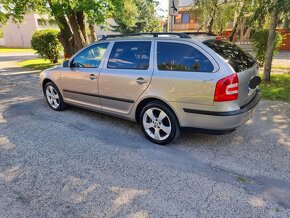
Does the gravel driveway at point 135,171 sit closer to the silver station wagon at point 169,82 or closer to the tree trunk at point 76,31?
the silver station wagon at point 169,82

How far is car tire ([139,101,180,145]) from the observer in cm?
348

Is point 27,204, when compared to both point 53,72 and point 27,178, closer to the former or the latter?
point 27,178

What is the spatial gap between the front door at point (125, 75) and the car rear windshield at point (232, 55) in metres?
0.96

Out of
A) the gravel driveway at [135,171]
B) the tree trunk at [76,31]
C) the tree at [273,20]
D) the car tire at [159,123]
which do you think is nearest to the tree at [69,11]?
the tree trunk at [76,31]

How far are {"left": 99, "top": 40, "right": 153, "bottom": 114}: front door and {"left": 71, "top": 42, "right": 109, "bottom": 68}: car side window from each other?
0.24m

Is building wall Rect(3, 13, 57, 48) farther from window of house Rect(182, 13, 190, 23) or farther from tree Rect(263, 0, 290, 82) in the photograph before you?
tree Rect(263, 0, 290, 82)

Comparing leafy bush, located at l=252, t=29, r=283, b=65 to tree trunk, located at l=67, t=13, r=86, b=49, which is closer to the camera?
leafy bush, located at l=252, t=29, r=283, b=65

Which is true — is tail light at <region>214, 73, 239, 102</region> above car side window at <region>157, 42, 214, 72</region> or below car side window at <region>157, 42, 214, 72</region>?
below

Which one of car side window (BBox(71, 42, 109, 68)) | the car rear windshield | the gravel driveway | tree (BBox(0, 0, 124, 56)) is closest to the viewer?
the gravel driveway

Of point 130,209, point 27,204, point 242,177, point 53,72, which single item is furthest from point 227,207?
point 53,72

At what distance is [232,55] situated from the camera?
3.38 m

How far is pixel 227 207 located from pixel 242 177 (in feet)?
2.03

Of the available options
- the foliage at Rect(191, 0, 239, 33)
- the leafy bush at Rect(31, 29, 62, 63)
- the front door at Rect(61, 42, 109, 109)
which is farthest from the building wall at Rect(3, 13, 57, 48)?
the front door at Rect(61, 42, 109, 109)

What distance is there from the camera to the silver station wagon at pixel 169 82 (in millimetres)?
3082
